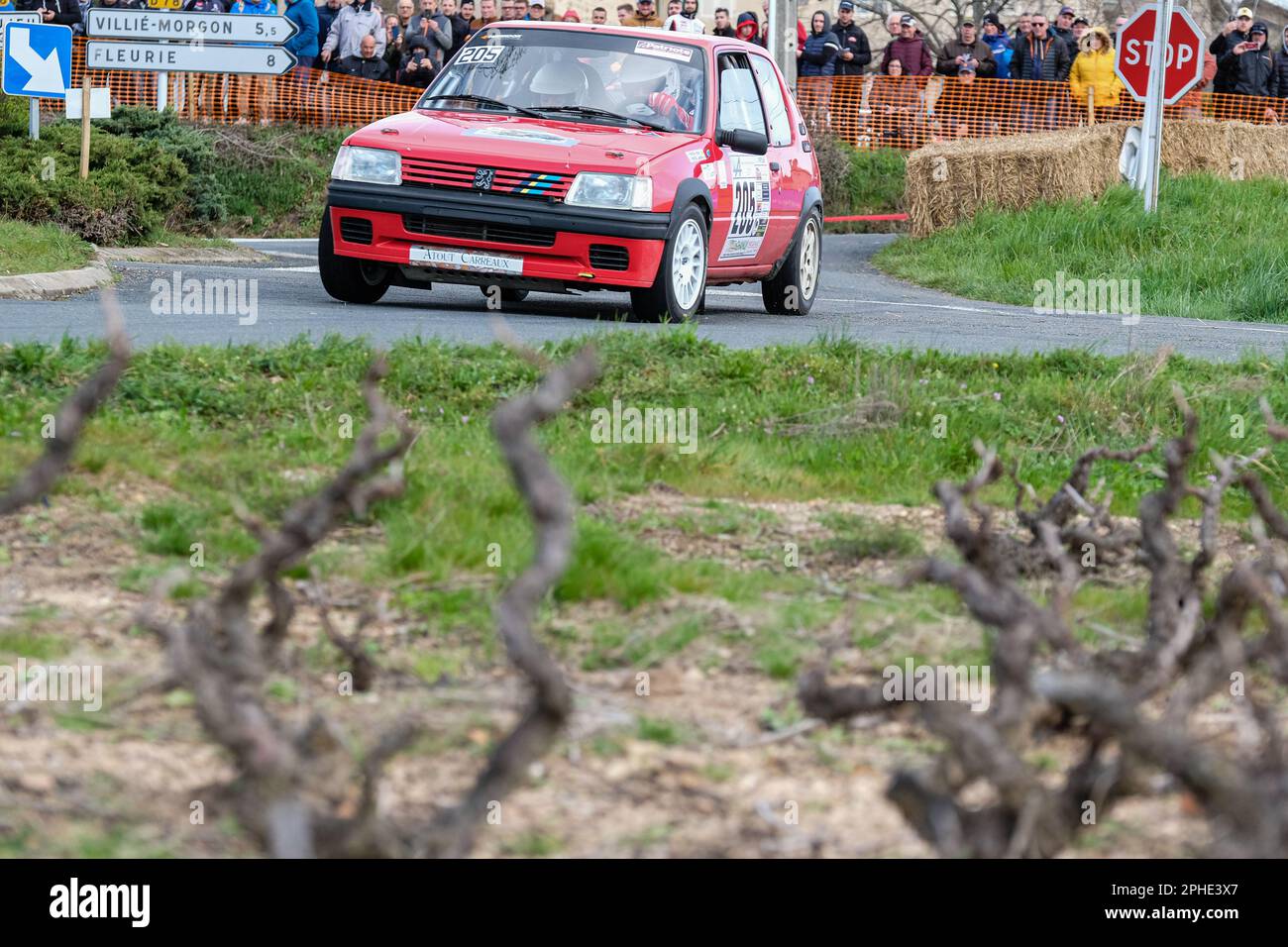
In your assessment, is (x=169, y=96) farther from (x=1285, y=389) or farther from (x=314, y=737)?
(x=314, y=737)

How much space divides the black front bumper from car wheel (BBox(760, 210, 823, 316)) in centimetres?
256

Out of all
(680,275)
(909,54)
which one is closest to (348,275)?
(680,275)

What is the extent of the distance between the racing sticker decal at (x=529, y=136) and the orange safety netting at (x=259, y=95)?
10774mm

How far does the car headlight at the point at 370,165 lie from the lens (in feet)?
38.5

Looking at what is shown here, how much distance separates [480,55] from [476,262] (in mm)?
1997

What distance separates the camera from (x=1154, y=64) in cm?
2111

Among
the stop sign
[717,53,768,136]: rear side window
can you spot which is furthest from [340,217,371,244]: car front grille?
the stop sign

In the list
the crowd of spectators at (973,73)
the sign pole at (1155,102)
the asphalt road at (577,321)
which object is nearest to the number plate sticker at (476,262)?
the asphalt road at (577,321)

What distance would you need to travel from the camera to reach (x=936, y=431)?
830cm

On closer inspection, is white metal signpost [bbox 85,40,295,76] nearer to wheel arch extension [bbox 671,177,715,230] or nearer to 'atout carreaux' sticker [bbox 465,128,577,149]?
'atout carreaux' sticker [bbox 465,128,577,149]

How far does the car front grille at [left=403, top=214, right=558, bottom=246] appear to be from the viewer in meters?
11.6

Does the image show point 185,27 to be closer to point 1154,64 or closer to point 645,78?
point 645,78

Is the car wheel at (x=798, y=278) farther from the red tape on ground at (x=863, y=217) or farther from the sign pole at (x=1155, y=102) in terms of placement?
the red tape on ground at (x=863, y=217)
